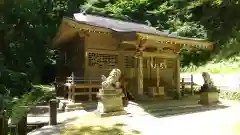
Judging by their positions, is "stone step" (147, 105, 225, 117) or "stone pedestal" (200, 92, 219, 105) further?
"stone pedestal" (200, 92, 219, 105)

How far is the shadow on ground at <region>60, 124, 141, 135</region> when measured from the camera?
25.4ft

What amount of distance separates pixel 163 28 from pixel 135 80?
11.8 m

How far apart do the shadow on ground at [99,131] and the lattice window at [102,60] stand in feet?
18.4

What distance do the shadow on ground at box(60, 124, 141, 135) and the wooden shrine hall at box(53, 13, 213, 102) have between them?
397cm

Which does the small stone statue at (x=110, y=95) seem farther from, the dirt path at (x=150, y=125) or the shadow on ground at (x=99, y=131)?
the shadow on ground at (x=99, y=131)

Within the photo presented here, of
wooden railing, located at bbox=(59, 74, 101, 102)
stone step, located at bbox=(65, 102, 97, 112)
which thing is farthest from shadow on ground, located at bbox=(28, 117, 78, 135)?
wooden railing, located at bbox=(59, 74, 101, 102)

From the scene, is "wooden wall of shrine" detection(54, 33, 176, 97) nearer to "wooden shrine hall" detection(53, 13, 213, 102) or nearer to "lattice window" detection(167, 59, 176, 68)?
"wooden shrine hall" detection(53, 13, 213, 102)

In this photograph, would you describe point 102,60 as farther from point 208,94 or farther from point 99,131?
point 99,131

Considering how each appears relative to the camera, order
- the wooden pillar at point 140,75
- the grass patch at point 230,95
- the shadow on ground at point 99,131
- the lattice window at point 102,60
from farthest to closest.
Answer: the grass patch at point 230,95 → the lattice window at point 102,60 → the wooden pillar at point 140,75 → the shadow on ground at point 99,131

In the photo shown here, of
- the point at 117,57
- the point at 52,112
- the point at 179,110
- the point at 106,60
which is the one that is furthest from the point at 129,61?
the point at 52,112

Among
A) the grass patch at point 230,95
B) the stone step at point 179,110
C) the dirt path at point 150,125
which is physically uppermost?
the grass patch at point 230,95

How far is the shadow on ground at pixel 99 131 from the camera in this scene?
305 inches

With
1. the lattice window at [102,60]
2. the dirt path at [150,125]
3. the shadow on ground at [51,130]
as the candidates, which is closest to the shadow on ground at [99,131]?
the dirt path at [150,125]

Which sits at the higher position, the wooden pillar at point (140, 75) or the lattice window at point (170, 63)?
the lattice window at point (170, 63)
